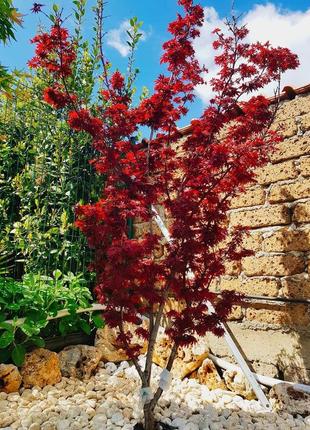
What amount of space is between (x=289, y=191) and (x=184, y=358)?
1.64m

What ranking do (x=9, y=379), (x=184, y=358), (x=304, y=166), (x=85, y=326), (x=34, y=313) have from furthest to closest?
(x=85, y=326)
(x=184, y=358)
(x=34, y=313)
(x=304, y=166)
(x=9, y=379)

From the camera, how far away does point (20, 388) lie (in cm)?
288

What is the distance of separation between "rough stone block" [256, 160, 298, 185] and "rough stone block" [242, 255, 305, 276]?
646 mm

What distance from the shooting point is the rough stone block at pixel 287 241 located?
290 centimetres

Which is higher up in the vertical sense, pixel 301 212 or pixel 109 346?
pixel 301 212

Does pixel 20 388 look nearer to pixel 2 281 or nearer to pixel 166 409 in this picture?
pixel 2 281

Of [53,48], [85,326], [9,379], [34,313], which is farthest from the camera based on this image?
[85,326]

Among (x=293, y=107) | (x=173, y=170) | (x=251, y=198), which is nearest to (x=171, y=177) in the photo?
(x=173, y=170)

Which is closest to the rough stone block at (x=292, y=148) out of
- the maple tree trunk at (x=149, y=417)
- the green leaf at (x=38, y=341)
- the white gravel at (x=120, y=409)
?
the white gravel at (x=120, y=409)

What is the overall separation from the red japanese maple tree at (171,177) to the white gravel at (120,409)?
0.28 meters

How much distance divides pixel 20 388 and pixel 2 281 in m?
0.90

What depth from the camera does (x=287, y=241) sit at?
Result: 300cm

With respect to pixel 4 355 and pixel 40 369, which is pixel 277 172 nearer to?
pixel 40 369

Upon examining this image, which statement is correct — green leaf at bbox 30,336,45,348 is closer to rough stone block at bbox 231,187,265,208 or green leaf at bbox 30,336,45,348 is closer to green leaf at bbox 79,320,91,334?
green leaf at bbox 79,320,91,334
